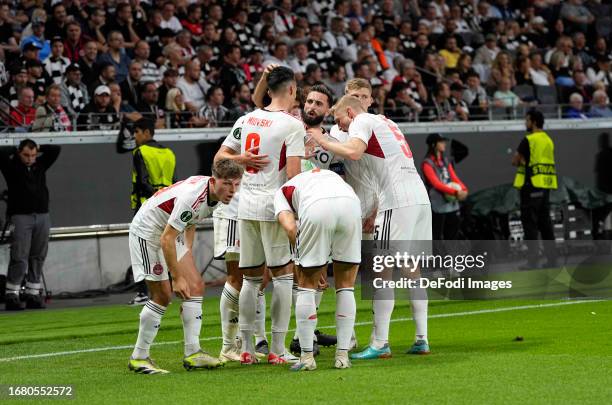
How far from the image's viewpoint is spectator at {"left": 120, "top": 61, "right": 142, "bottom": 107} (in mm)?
17734

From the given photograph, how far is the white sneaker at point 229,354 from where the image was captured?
9.62 meters

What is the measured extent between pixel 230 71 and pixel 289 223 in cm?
1079

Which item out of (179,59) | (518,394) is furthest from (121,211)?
(518,394)

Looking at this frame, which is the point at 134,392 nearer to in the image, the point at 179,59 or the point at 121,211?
the point at 121,211

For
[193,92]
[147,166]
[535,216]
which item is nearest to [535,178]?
[535,216]

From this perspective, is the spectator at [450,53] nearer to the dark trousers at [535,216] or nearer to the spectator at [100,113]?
the dark trousers at [535,216]

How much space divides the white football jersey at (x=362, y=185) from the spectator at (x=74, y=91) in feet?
25.7

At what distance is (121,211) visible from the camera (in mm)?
17266

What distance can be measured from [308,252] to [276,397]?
1.44m

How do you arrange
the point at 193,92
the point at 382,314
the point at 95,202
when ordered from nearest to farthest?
1. the point at 382,314
2. the point at 95,202
3. the point at 193,92

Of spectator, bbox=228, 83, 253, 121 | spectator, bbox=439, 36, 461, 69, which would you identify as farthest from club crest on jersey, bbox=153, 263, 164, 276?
spectator, bbox=439, 36, 461, 69

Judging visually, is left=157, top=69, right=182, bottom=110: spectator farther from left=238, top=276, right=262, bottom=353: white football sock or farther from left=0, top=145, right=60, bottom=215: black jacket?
left=238, top=276, right=262, bottom=353: white football sock

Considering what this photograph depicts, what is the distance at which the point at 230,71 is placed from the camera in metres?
19.1

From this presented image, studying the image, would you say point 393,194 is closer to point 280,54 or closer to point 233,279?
point 233,279
